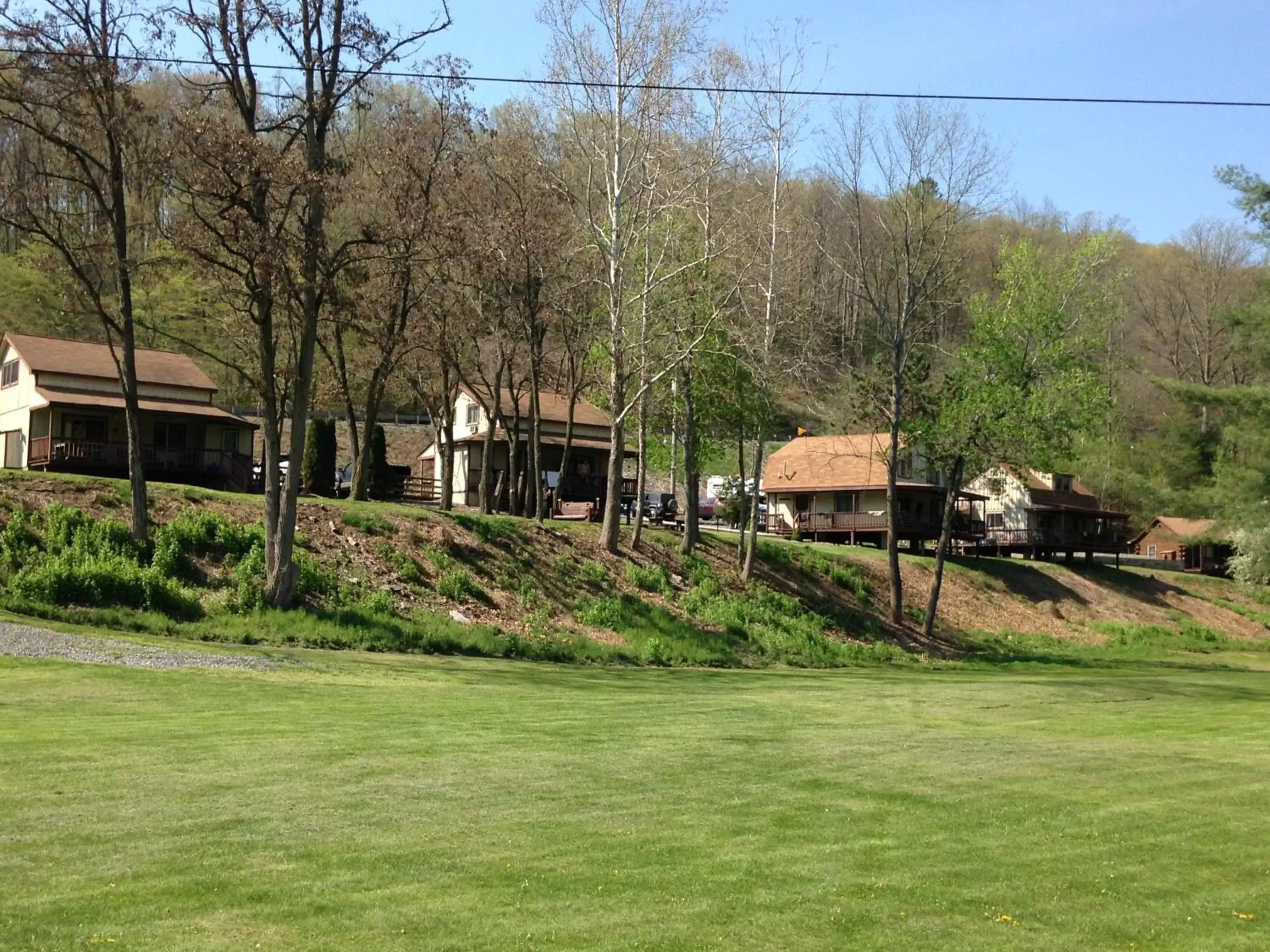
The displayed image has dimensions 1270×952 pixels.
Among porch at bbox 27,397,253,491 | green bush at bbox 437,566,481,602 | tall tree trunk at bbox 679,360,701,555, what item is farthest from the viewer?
porch at bbox 27,397,253,491

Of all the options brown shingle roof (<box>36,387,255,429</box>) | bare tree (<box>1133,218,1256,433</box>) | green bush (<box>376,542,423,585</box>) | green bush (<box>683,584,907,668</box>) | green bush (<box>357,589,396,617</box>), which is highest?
bare tree (<box>1133,218,1256,433</box>)

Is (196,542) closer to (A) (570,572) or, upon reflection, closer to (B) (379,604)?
Result: (B) (379,604)

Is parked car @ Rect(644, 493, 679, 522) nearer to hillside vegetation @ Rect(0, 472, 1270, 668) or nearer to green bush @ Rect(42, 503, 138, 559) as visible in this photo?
hillside vegetation @ Rect(0, 472, 1270, 668)

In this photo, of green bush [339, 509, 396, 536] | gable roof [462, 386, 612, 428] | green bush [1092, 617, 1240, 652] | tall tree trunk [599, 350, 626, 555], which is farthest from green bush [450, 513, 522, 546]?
green bush [1092, 617, 1240, 652]

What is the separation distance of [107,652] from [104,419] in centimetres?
3020

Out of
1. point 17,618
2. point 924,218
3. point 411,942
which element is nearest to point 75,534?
point 17,618

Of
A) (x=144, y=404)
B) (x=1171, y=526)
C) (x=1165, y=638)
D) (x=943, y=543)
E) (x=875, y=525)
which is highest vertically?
(x=144, y=404)

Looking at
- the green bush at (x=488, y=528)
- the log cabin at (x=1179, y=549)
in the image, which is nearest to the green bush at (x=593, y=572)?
the green bush at (x=488, y=528)

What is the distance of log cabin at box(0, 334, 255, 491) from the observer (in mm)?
45688

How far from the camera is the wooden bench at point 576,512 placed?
50.1 metres

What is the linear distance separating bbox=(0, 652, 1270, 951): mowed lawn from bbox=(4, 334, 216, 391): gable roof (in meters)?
33.7

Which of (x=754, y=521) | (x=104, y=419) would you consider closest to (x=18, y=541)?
(x=104, y=419)

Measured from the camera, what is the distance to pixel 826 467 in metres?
65.1

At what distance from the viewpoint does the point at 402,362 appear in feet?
143
